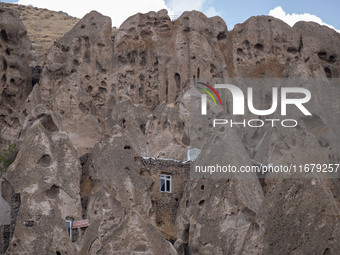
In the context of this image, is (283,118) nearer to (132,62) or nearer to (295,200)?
(132,62)

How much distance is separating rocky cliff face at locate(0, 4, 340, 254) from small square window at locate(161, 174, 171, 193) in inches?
47.7

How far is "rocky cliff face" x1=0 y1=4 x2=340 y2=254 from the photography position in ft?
61.9

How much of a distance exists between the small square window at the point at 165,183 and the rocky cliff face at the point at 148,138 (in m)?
1.21

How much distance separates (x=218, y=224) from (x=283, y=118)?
1236cm

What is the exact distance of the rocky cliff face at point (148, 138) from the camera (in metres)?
18.9

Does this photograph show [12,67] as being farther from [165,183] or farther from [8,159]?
[165,183]

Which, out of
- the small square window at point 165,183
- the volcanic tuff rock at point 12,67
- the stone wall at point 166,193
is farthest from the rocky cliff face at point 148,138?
the small square window at point 165,183

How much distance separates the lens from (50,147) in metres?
25.6

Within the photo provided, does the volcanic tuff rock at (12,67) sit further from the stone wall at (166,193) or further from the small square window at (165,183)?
the small square window at (165,183)

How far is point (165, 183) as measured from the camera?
29250 millimetres

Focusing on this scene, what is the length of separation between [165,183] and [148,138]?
5.58m

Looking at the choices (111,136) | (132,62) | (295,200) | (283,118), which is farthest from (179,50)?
(295,200)
